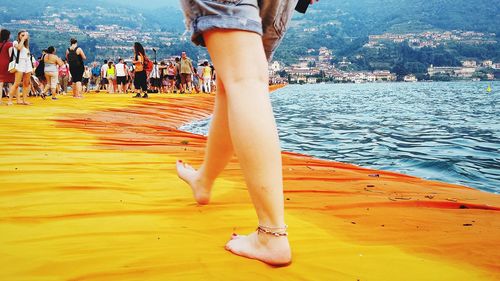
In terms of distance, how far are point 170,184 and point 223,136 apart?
89cm

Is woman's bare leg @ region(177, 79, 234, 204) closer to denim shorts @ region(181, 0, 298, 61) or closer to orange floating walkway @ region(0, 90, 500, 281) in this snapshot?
orange floating walkway @ region(0, 90, 500, 281)

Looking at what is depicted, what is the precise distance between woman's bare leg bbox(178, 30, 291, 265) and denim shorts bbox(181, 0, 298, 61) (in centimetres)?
3

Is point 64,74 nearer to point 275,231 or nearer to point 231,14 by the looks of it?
point 231,14

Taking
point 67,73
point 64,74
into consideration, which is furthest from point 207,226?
point 67,73

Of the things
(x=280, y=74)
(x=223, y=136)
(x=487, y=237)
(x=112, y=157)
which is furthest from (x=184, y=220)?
(x=280, y=74)

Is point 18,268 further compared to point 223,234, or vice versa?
point 223,234

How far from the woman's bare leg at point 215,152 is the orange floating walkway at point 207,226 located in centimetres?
10

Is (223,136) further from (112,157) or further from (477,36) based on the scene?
(477,36)

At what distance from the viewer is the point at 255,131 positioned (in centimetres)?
142

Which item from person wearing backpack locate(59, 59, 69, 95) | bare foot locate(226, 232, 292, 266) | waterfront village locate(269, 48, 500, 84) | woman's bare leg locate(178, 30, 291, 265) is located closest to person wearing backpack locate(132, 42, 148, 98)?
Result: person wearing backpack locate(59, 59, 69, 95)

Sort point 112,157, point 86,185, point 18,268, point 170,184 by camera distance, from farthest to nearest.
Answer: point 112,157
point 170,184
point 86,185
point 18,268

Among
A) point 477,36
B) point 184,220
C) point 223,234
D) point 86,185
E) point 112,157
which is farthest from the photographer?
point 477,36

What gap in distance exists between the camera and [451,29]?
187500 mm

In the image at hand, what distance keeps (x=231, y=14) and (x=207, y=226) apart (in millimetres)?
843
